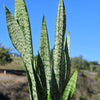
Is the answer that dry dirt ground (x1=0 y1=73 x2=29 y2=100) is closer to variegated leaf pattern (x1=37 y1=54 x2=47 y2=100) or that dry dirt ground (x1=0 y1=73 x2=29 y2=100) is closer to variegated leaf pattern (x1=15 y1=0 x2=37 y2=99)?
variegated leaf pattern (x1=37 y1=54 x2=47 y2=100)

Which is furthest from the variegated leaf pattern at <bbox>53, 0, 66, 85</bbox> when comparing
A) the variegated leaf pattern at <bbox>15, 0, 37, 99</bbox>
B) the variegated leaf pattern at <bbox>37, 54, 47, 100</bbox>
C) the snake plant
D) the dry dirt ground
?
the dry dirt ground

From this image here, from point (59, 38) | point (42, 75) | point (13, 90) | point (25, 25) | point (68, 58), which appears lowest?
point (13, 90)

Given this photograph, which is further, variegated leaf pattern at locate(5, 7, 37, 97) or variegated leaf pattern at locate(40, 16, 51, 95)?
variegated leaf pattern at locate(40, 16, 51, 95)

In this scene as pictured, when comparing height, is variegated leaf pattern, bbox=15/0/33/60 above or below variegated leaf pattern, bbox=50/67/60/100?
above

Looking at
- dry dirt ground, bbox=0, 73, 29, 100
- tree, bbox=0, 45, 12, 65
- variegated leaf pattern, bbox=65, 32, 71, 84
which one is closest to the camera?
variegated leaf pattern, bbox=65, 32, 71, 84

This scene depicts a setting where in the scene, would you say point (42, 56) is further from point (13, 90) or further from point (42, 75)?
point (13, 90)

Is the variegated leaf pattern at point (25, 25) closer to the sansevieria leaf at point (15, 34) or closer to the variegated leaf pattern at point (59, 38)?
the sansevieria leaf at point (15, 34)

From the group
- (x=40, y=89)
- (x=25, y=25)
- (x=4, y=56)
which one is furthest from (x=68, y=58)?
(x=4, y=56)

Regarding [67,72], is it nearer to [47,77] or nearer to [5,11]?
[47,77]

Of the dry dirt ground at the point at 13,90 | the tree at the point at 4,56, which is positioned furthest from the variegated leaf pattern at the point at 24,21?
the tree at the point at 4,56
